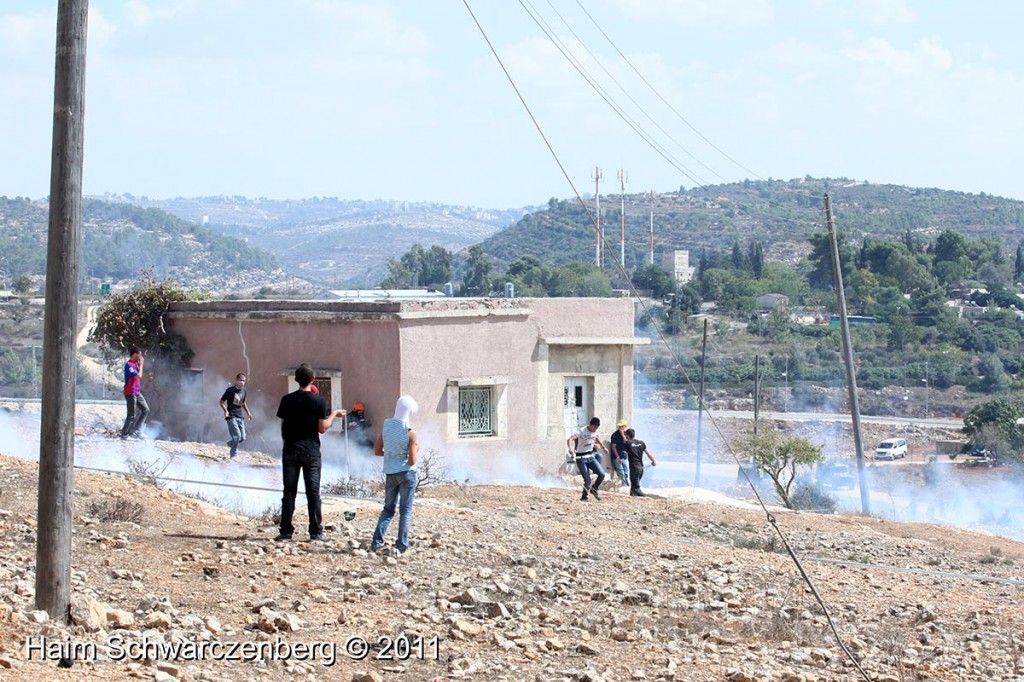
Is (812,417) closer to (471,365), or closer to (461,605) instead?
(471,365)

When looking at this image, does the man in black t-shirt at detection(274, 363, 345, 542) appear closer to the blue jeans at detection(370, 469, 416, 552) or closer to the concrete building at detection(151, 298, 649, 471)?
the blue jeans at detection(370, 469, 416, 552)

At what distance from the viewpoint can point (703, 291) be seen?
8156 centimetres

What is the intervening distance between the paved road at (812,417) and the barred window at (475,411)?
3541 centimetres

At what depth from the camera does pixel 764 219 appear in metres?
128

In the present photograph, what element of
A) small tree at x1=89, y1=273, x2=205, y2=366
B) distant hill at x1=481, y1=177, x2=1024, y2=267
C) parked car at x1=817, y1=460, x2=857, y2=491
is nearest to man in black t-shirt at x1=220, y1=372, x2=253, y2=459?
small tree at x1=89, y1=273, x2=205, y2=366

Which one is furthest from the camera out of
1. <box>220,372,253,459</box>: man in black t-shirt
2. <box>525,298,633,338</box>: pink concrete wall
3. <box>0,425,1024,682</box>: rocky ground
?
<box>525,298,633,338</box>: pink concrete wall

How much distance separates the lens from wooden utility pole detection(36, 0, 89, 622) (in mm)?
7938

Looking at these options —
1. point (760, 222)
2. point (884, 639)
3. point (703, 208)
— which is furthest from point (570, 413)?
point (703, 208)

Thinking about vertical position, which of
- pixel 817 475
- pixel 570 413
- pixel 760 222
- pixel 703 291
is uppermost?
pixel 760 222

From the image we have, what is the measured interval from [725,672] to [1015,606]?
16.4 feet

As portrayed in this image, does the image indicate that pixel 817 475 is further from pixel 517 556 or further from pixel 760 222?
pixel 760 222

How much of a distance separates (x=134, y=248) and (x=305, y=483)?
13092cm

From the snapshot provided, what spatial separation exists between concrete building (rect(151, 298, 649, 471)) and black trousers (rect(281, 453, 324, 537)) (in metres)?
11.8

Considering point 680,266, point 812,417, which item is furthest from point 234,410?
point 680,266
